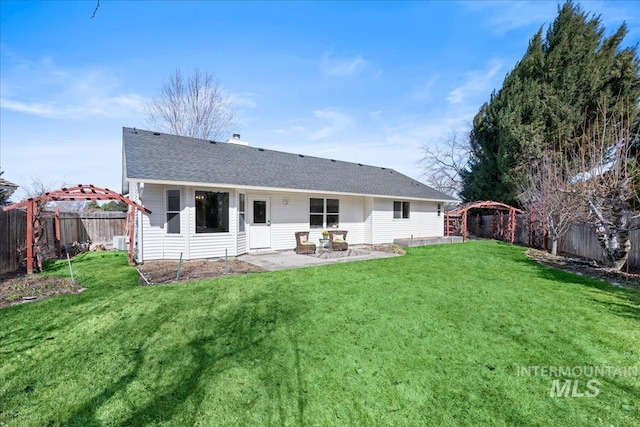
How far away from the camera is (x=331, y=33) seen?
37.8ft

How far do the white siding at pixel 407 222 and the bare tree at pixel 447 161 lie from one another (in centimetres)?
1528

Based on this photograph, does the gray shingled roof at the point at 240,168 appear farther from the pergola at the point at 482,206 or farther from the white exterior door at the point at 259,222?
the pergola at the point at 482,206

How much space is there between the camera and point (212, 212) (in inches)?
396

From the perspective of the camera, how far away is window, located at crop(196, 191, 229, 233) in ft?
32.2

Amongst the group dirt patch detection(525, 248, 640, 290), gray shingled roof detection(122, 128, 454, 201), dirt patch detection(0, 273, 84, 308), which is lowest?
dirt patch detection(525, 248, 640, 290)

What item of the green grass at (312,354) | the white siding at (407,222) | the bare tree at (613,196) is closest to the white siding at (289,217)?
the white siding at (407,222)

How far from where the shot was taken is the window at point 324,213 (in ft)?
43.2

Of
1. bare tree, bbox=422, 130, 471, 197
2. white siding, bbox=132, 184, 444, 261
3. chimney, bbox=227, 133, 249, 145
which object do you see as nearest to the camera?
white siding, bbox=132, 184, 444, 261

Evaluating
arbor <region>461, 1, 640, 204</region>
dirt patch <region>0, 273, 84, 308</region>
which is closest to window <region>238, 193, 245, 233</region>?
dirt patch <region>0, 273, 84, 308</region>

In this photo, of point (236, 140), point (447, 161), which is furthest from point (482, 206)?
point (447, 161)

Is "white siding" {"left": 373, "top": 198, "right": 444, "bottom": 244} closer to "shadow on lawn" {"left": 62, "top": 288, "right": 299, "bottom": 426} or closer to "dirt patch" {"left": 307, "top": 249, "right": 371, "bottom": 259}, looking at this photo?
"dirt patch" {"left": 307, "top": 249, "right": 371, "bottom": 259}

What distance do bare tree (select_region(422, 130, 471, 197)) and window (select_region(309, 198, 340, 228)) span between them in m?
21.9

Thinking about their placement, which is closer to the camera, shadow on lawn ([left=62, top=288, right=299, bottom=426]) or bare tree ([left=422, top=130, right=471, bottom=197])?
shadow on lawn ([left=62, top=288, right=299, bottom=426])

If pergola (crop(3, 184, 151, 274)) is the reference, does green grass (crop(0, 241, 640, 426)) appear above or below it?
below
